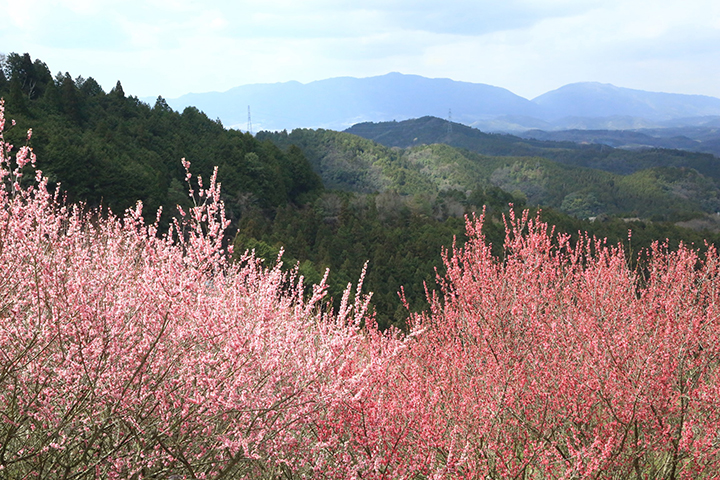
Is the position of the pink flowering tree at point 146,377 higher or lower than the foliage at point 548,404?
higher

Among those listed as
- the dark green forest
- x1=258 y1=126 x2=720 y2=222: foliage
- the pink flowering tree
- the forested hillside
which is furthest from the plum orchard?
x1=258 y1=126 x2=720 y2=222: foliage

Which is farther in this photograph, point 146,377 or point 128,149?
point 128,149

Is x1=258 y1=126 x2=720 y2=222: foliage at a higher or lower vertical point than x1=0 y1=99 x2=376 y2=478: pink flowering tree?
lower

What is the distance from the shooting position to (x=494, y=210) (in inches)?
2101

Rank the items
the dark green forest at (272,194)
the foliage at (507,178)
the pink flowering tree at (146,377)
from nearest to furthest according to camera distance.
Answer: the pink flowering tree at (146,377), the dark green forest at (272,194), the foliage at (507,178)

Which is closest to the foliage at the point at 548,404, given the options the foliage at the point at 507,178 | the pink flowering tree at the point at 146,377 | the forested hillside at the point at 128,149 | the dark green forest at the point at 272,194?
the pink flowering tree at the point at 146,377

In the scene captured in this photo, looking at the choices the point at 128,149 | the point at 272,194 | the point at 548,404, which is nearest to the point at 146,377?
the point at 548,404

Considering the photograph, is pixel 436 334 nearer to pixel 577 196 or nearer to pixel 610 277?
pixel 610 277

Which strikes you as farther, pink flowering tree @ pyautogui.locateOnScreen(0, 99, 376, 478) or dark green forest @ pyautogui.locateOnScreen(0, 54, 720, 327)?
dark green forest @ pyautogui.locateOnScreen(0, 54, 720, 327)

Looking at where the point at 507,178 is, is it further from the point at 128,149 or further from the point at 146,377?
the point at 146,377

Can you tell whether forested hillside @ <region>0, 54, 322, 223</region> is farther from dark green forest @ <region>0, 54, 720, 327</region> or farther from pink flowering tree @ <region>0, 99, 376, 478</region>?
pink flowering tree @ <region>0, 99, 376, 478</region>

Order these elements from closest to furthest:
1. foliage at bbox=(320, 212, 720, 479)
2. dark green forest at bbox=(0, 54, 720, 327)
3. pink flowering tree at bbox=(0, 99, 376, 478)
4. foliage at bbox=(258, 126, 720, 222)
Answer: pink flowering tree at bbox=(0, 99, 376, 478) < foliage at bbox=(320, 212, 720, 479) < dark green forest at bbox=(0, 54, 720, 327) < foliage at bbox=(258, 126, 720, 222)

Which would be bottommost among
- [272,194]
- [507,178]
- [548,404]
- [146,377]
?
[507,178]

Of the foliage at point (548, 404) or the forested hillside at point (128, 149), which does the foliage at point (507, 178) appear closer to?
the forested hillside at point (128, 149)
